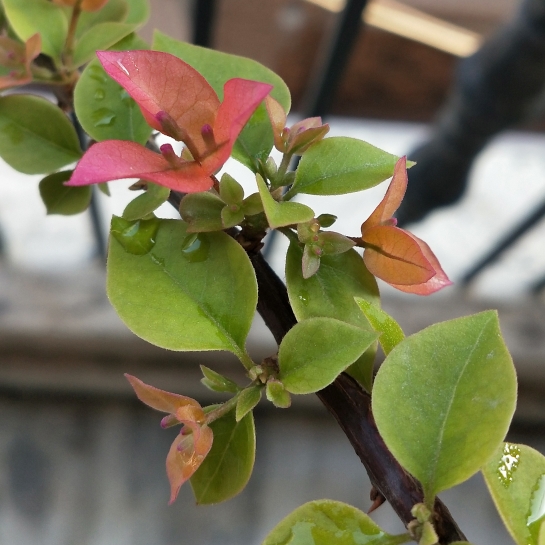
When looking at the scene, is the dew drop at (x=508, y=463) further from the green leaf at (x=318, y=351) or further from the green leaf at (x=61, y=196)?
the green leaf at (x=61, y=196)

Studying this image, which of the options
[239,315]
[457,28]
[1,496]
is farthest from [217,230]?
[457,28]

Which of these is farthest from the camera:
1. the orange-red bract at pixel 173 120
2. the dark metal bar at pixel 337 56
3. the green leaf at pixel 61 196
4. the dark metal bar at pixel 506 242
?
the dark metal bar at pixel 506 242

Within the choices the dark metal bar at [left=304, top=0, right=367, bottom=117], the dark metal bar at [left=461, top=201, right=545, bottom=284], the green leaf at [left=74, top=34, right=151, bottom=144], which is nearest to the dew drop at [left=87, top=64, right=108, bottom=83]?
the green leaf at [left=74, top=34, right=151, bottom=144]

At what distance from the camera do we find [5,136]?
211 mm

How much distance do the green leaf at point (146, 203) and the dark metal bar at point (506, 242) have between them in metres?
0.68

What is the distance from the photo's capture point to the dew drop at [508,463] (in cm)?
15

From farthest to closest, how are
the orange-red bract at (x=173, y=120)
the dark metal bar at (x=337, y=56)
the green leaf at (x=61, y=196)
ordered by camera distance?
1. the dark metal bar at (x=337, y=56)
2. the green leaf at (x=61, y=196)
3. the orange-red bract at (x=173, y=120)

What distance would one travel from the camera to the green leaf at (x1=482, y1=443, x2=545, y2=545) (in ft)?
0.47

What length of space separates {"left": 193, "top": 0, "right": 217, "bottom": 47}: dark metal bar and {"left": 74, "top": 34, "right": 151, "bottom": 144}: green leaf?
33 cm

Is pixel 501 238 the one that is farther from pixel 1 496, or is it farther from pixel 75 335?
pixel 1 496

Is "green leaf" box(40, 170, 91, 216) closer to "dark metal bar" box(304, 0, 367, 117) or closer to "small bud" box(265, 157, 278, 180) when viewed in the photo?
"small bud" box(265, 157, 278, 180)

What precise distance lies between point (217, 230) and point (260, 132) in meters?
0.04

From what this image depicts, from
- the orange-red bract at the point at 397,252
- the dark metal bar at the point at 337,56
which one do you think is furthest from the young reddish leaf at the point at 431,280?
the dark metal bar at the point at 337,56

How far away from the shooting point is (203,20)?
505 millimetres
